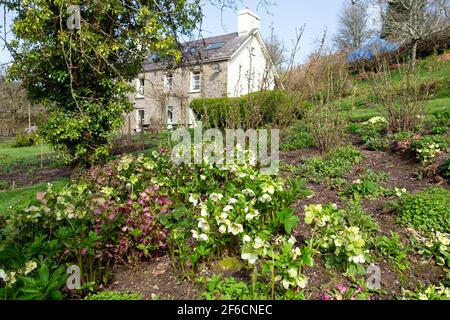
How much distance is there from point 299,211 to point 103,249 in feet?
6.46

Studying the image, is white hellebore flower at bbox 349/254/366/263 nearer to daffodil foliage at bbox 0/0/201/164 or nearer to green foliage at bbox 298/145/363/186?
green foliage at bbox 298/145/363/186

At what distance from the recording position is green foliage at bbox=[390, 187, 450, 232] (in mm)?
2811

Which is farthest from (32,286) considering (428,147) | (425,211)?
(428,147)

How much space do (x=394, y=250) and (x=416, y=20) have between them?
17.3 metres

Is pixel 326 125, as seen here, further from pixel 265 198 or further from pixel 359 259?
pixel 359 259

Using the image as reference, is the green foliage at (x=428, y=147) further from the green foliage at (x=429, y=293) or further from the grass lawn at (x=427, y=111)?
the grass lawn at (x=427, y=111)

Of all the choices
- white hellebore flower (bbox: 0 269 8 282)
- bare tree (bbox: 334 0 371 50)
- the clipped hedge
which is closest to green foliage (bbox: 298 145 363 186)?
the clipped hedge

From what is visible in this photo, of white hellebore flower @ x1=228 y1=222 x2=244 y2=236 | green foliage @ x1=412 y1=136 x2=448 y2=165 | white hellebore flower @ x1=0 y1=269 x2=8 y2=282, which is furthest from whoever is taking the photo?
green foliage @ x1=412 y1=136 x2=448 y2=165

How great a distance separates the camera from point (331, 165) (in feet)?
14.9

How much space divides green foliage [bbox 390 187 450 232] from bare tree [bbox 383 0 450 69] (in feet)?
49.7

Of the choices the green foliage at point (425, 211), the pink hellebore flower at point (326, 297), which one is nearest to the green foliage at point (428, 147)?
the green foliage at point (425, 211)

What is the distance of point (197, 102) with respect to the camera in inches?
600

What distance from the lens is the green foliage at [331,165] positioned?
4216mm
